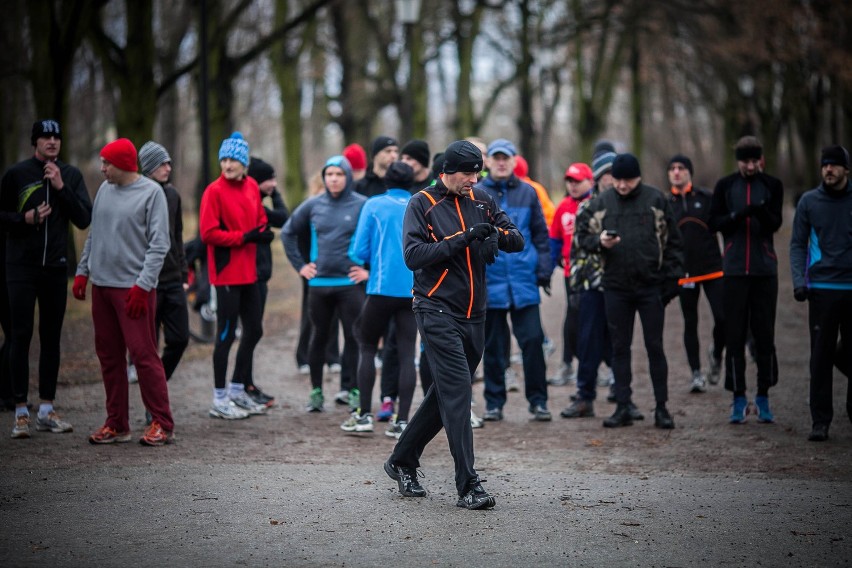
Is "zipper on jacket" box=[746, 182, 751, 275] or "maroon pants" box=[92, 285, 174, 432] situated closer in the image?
"maroon pants" box=[92, 285, 174, 432]

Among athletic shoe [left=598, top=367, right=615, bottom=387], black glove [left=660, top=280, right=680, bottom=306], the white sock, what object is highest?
black glove [left=660, top=280, right=680, bottom=306]

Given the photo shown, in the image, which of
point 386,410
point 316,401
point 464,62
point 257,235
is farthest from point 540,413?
point 464,62

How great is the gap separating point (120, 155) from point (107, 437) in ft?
6.99

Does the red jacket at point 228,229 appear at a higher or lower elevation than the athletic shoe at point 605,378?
higher

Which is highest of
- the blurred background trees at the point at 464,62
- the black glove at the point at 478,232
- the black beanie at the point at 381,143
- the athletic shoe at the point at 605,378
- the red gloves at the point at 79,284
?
the blurred background trees at the point at 464,62

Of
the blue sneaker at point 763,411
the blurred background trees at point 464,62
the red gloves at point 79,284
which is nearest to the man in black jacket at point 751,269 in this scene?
the blue sneaker at point 763,411

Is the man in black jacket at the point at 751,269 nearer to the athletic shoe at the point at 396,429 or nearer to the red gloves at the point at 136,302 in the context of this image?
the athletic shoe at the point at 396,429

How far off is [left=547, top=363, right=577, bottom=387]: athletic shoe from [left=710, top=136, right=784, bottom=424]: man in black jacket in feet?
8.68

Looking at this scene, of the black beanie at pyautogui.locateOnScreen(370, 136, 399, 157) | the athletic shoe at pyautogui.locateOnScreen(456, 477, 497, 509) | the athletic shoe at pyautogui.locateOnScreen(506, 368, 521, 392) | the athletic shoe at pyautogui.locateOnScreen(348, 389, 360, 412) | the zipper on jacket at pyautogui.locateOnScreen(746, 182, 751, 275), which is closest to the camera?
the athletic shoe at pyautogui.locateOnScreen(456, 477, 497, 509)

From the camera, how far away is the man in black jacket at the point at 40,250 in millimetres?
8594

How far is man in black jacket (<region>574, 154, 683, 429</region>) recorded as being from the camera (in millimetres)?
9164

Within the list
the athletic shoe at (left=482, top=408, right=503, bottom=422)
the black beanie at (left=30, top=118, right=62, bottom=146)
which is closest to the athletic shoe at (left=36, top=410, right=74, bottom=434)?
the black beanie at (left=30, top=118, right=62, bottom=146)

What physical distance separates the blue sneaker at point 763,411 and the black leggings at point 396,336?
9.93ft

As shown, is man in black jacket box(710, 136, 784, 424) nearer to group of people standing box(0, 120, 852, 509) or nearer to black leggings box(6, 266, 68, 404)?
group of people standing box(0, 120, 852, 509)
